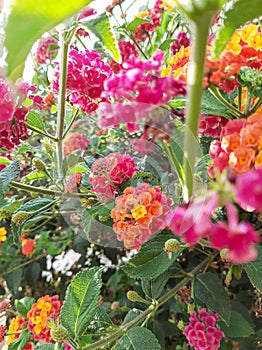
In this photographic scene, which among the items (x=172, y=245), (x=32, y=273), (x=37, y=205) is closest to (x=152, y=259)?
(x=172, y=245)

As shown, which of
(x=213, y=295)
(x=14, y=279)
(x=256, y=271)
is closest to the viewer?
(x=256, y=271)

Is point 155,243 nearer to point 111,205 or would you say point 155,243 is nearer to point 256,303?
point 111,205

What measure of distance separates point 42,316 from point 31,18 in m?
0.66

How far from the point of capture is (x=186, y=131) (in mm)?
362

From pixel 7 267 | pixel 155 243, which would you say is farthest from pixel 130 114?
pixel 7 267

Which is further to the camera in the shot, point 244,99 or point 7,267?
point 7,267

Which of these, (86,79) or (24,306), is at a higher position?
(86,79)

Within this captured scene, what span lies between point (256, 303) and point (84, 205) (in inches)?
16.3

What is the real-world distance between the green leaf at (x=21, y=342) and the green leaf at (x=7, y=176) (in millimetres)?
322

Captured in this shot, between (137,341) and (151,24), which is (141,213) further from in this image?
(151,24)

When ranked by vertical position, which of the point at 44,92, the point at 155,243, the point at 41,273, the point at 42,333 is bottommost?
the point at 41,273

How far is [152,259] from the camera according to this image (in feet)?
2.20

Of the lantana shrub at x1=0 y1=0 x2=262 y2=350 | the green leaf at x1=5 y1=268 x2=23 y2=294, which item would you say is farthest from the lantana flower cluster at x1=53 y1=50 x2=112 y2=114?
the green leaf at x1=5 y1=268 x2=23 y2=294

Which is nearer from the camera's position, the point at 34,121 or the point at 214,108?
the point at 214,108
